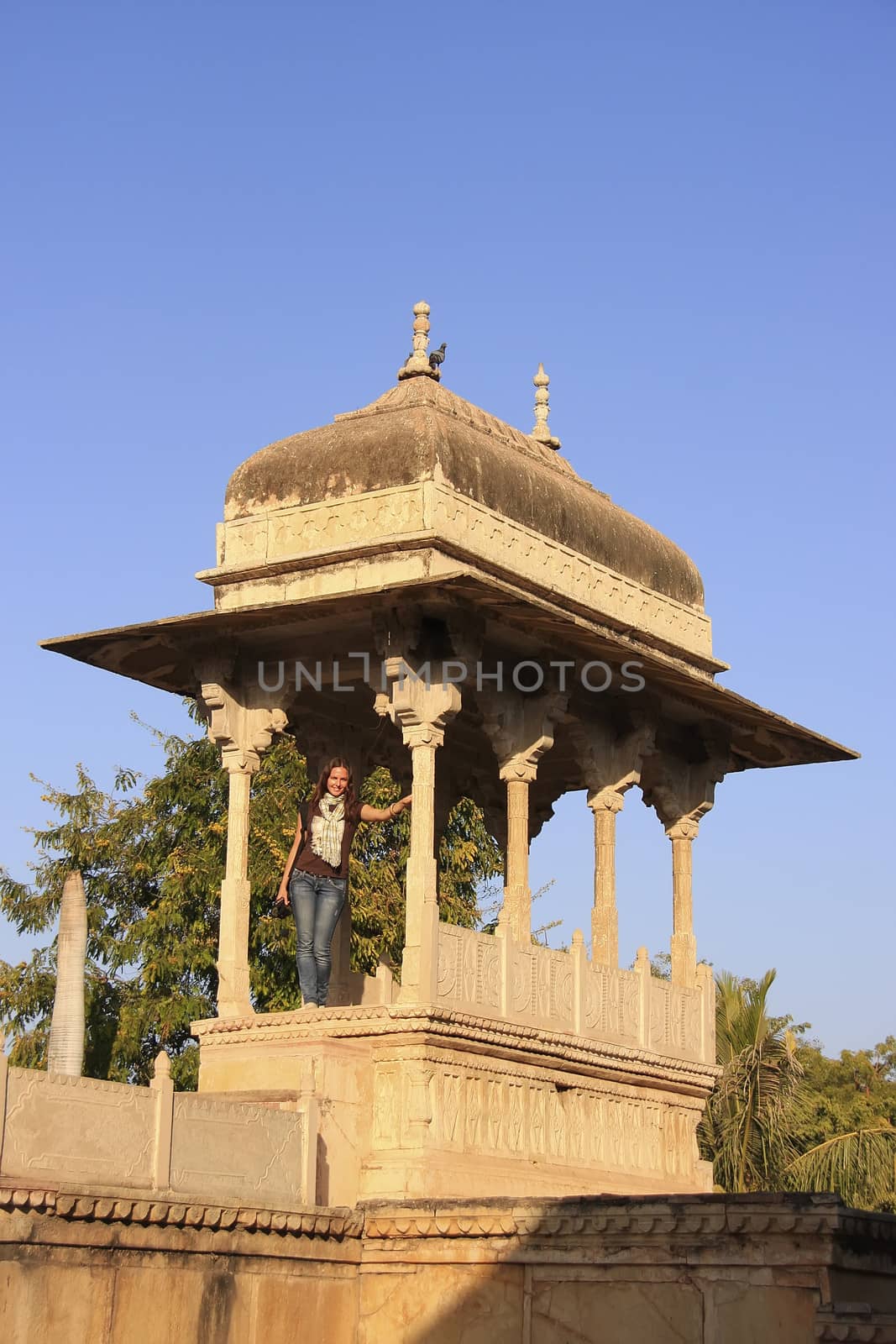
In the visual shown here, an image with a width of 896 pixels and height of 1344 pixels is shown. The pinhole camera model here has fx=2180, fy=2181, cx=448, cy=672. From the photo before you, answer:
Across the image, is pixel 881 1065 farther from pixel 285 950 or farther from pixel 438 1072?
pixel 438 1072

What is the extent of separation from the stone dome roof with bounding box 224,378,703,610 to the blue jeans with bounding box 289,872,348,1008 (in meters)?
2.89

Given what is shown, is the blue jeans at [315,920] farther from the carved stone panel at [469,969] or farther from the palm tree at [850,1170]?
the palm tree at [850,1170]

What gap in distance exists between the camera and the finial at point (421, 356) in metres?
17.7

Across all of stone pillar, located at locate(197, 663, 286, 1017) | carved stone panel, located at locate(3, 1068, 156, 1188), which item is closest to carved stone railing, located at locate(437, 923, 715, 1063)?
stone pillar, located at locate(197, 663, 286, 1017)

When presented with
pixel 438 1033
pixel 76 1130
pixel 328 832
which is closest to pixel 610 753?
pixel 328 832

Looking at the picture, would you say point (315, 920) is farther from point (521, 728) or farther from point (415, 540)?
point (415, 540)

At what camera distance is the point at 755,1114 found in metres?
27.8

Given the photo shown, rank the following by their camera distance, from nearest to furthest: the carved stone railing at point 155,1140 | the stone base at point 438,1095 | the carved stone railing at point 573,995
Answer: the carved stone railing at point 155,1140 → the stone base at point 438,1095 → the carved stone railing at point 573,995

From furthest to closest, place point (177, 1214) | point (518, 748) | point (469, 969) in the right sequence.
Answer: point (518, 748), point (469, 969), point (177, 1214)

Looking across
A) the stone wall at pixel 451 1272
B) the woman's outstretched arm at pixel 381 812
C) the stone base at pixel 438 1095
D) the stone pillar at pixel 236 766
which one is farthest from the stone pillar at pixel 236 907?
the stone wall at pixel 451 1272

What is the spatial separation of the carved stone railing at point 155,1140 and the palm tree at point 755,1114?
555 inches

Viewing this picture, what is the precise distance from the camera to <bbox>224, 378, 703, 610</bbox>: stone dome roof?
16.2 metres

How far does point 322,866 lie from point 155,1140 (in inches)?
154

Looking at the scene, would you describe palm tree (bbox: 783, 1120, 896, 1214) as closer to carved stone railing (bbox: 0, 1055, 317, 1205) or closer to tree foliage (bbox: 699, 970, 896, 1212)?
tree foliage (bbox: 699, 970, 896, 1212)
